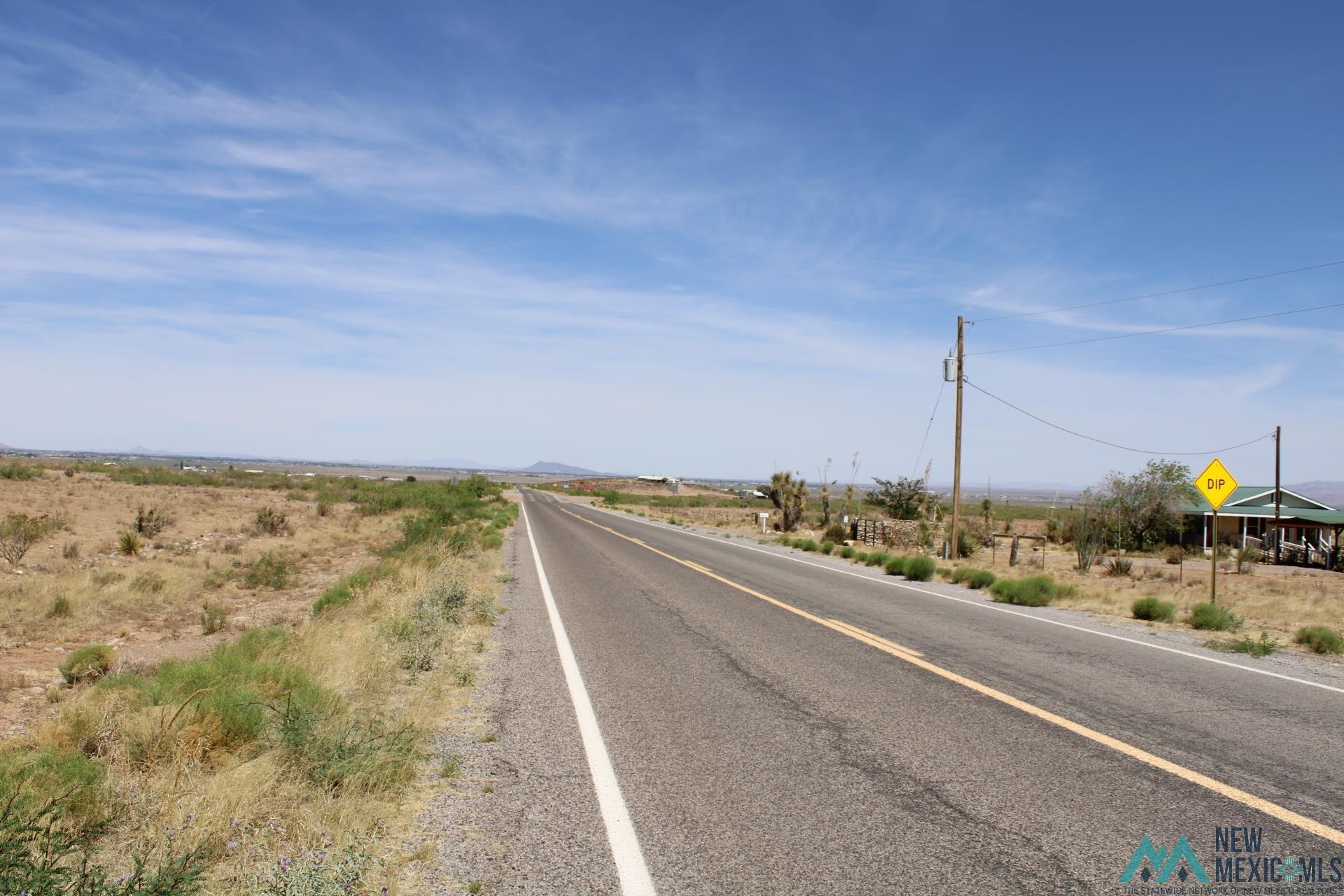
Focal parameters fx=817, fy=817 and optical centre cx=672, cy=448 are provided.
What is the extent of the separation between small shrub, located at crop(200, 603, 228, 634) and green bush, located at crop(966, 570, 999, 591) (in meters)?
14.2

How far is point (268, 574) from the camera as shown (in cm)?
1781

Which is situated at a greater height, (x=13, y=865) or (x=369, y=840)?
(x=13, y=865)

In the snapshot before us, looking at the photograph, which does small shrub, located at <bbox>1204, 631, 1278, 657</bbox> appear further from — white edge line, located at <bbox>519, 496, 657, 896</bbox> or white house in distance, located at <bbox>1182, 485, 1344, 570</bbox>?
white house in distance, located at <bbox>1182, 485, 1344, 570</bbox>

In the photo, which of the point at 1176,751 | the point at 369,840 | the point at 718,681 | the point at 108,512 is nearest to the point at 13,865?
the point at 369,840

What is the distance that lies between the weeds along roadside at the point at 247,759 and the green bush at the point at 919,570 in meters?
13.1

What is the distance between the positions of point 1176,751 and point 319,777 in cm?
553

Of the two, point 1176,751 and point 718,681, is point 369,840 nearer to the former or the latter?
point 718,681

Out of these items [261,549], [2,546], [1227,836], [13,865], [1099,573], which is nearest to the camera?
[13,865]

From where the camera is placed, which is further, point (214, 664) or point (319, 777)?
point (214, 664)

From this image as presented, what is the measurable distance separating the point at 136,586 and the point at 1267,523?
50.7m

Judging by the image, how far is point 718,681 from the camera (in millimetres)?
7656

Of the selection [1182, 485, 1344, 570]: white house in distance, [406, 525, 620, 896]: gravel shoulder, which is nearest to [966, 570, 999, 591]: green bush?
[406, 525, 620, 896]: gravel shoulder

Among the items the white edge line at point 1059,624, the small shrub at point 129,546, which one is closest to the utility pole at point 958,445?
the white edge line at point 1059,624

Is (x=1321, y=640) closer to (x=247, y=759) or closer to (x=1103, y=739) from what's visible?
(x=1103, y=739)
